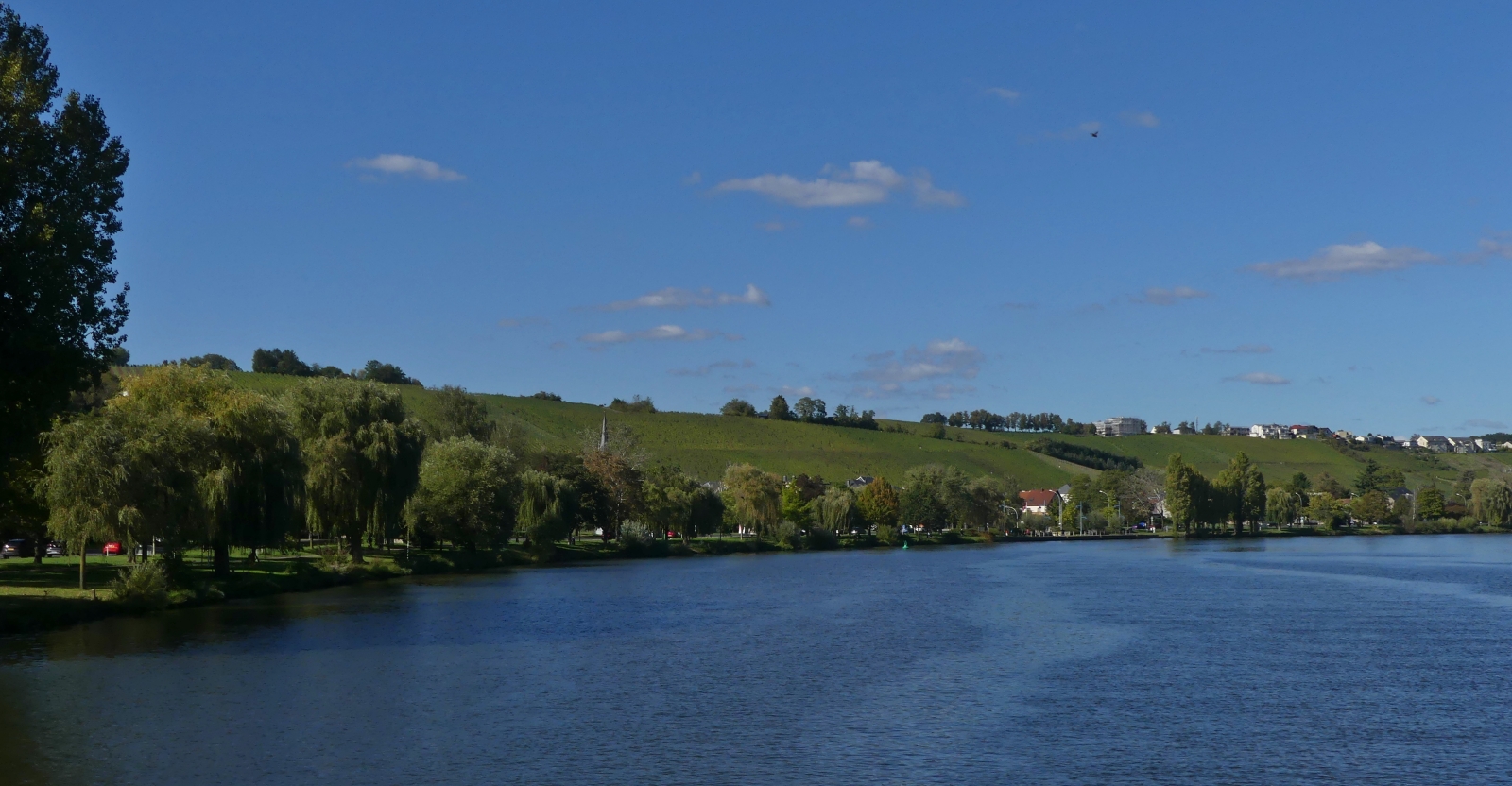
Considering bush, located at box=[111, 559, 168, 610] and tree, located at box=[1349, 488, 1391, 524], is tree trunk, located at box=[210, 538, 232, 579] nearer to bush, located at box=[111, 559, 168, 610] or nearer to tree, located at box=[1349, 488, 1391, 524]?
bush, located at box=[111, 559, 168, 610]

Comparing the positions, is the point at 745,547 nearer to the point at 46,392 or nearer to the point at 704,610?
the point at 704,610

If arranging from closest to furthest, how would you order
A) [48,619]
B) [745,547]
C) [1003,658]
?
[1003,658] < [48,619] < [745,547]

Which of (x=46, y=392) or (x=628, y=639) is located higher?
(x=46, y=392)

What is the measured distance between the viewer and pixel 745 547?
104m

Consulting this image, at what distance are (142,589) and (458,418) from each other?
61.5 m

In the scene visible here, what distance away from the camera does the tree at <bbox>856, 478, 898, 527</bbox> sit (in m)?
121

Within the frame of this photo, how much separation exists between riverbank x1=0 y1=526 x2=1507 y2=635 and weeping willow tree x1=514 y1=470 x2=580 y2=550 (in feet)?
4.02

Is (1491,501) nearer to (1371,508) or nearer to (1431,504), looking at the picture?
(1431,504)

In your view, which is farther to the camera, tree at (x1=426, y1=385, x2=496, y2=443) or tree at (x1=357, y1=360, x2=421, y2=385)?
tree at (x1=357, y1=360, x2=421, y2=385)

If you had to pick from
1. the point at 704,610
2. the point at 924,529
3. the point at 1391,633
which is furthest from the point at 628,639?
the point at 924,529

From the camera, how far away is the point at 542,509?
79.3 meters

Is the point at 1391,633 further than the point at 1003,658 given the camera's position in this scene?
Yes

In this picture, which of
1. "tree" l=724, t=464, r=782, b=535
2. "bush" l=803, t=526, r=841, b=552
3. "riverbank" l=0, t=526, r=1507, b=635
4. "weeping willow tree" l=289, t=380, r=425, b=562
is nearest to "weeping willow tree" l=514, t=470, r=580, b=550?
"riverbank" l=0, t=526, r=1507, b=635

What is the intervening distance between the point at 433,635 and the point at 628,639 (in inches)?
226
